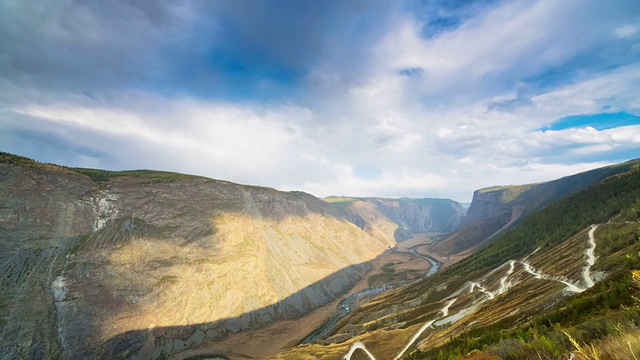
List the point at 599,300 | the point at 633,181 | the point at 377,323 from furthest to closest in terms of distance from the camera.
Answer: the point at 633,181 < the point at 377,323 < the point at 599,300

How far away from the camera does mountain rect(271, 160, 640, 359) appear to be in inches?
748

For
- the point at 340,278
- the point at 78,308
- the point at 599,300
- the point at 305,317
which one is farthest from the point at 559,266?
the point at 78,308

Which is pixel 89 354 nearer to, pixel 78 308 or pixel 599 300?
pixel 78 308

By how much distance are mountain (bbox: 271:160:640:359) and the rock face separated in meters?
33.4

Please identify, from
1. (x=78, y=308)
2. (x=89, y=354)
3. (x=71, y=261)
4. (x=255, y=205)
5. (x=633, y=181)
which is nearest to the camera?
(x=89, y=354)

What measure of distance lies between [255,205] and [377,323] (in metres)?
85.4

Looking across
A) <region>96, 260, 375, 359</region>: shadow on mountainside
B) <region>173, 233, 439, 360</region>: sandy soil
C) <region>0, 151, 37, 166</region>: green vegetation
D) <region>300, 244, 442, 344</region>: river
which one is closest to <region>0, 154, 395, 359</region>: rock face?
<region>96, 260, 375, 359</region>: shadow on mountainside

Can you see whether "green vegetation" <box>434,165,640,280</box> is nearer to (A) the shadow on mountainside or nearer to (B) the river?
(B) the river

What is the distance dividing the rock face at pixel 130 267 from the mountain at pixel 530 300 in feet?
110

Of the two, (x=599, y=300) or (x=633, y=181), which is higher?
(x=633, y=181)

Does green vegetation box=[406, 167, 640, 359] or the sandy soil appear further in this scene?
the sandy soil

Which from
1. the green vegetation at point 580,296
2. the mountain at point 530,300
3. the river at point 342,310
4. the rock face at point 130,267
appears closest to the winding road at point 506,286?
the mountain at point 530,300

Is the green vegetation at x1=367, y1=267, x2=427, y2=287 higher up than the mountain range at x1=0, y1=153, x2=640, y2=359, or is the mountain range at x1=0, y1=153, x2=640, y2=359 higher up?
the mountain range at x1=0, y1=153, x2=640, y2=359

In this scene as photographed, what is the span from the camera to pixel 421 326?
206 ft
